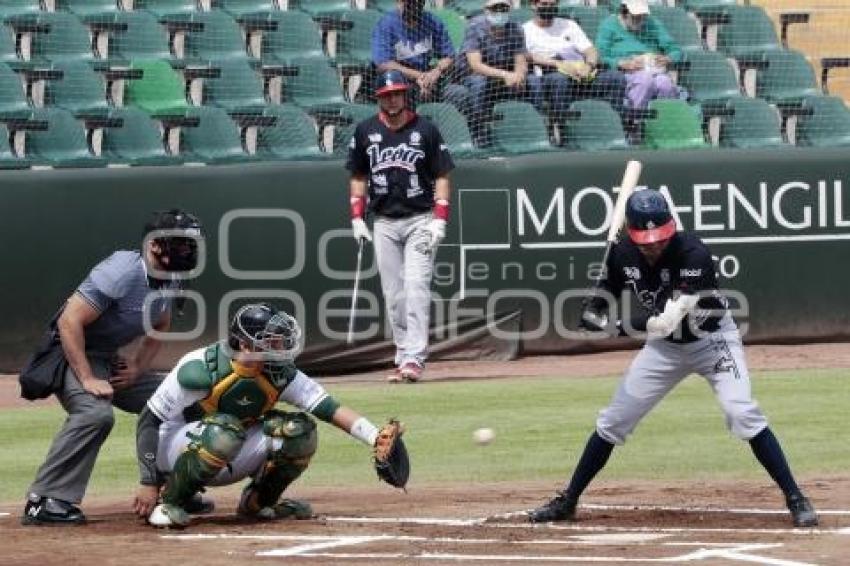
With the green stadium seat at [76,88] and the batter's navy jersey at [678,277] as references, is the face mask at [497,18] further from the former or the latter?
the batter's navy jersey at [678,277]

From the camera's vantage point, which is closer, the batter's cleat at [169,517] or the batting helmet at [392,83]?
the batter's cleat at [169,517]

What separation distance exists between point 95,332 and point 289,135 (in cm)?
758

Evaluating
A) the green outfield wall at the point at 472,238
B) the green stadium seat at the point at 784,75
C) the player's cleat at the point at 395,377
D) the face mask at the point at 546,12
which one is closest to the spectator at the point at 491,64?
the face mask at the point at 546,12

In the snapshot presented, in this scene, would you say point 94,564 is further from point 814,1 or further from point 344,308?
point 814,1

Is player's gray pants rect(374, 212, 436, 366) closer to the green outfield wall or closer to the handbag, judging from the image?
the green outfield wall

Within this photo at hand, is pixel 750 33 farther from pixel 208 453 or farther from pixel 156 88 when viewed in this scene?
Answer: pixel 208 453

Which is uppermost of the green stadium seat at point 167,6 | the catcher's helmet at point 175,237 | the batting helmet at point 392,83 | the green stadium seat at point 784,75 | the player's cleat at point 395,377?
the catcher's helmet at point 175,237

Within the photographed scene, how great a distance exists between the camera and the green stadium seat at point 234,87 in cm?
1700

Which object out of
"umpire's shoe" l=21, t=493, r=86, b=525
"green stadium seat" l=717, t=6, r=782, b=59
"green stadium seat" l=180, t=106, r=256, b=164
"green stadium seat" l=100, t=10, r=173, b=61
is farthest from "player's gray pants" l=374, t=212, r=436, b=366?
"umpire's shoe" l=21, t=493, r=86, b=525

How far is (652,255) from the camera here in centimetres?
865

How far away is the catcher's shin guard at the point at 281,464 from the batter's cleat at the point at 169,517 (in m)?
0.42

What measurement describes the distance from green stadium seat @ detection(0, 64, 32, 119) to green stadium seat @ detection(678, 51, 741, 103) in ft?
19.6

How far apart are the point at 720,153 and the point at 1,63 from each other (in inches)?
240

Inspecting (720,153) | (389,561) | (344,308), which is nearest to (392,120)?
(344,308)
